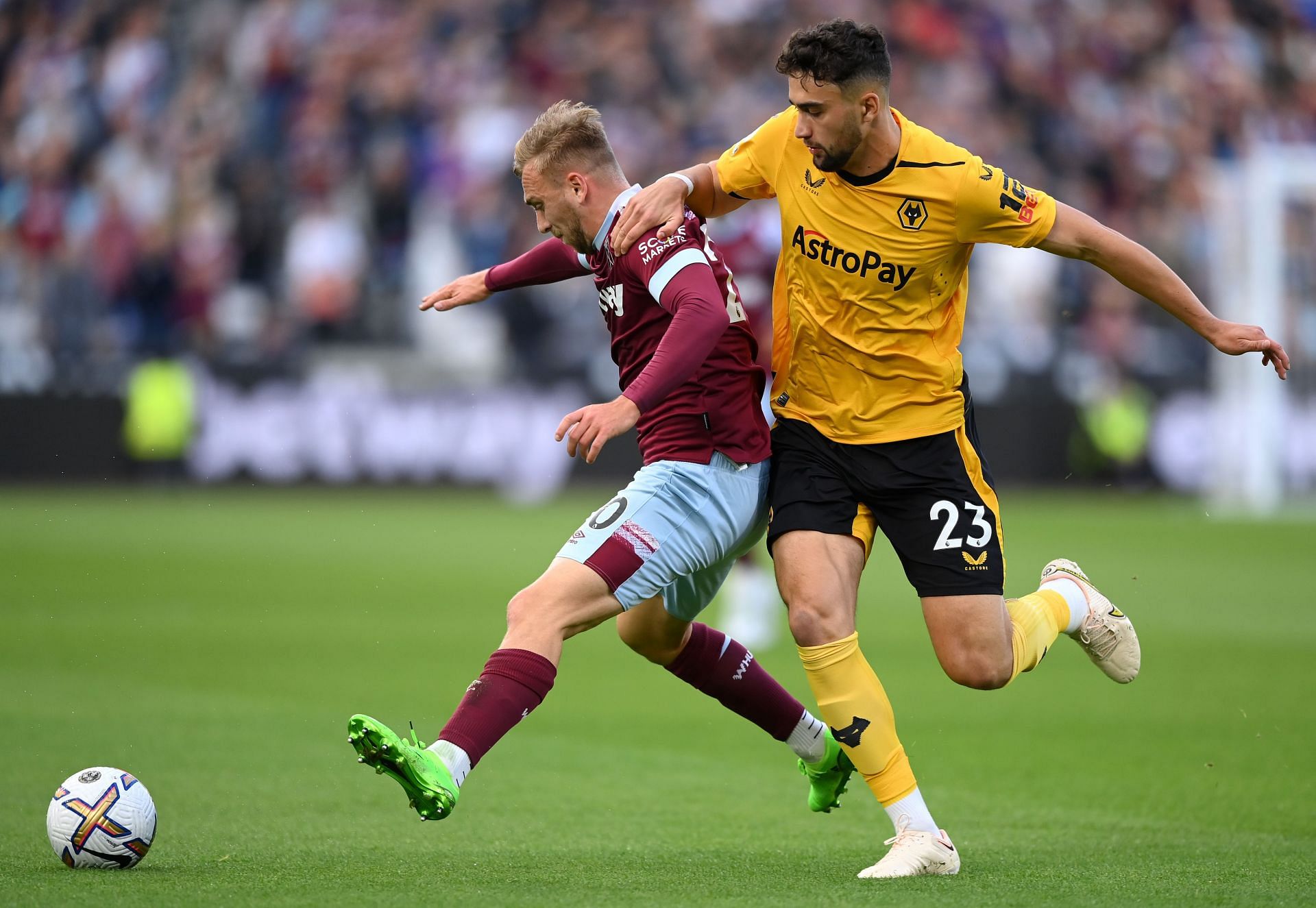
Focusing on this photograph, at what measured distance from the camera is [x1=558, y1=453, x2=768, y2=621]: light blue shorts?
193 inches

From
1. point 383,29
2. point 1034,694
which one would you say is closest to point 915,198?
point 1034,694

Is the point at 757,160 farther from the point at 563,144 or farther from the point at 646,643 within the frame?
the point at 646,643

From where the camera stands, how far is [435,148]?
65.0ft

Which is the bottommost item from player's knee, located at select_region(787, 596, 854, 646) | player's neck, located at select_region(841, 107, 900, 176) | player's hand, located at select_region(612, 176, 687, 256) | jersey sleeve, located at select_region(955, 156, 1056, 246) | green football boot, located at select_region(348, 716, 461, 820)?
green football boot, located at select_region(348, 716, 461, 820)

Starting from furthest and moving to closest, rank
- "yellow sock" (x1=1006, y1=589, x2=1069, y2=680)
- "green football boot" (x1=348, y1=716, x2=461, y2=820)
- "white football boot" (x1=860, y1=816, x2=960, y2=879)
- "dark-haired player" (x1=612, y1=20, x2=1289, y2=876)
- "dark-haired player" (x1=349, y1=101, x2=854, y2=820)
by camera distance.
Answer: "yellow sock" (x1=1006, y1=589, x2=1069, y2=680) < "dark-haired player" (x1=612, y1=20, x2=1289, y2=876) < "white football boot" (x1=860, y1=816, x2=960, y2=879) < "dark-haired player" (x1=349, y1=101, x2=854, y2=820) < "green football boot" (x1=348, y1=716, x2=461, y2=820)

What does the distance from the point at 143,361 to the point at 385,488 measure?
284cm

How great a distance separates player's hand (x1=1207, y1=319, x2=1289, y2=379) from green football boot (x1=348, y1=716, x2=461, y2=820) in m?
2.52

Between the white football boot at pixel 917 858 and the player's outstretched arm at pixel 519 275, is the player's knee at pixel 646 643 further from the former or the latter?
the player's outstretched arm at pixel 519 275

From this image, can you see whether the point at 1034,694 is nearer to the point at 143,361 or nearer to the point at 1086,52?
the point at 143,361

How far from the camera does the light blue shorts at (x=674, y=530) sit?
Answer: 489 cm

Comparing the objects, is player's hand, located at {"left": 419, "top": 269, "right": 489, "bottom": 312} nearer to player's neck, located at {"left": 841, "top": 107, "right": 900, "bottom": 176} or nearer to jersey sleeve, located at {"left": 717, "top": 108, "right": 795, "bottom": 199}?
jersey sleeve, located at {"left": 717, "top": 108, "right": 795, "bottom": 199}

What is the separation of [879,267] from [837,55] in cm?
65

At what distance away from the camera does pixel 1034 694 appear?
8820 millimetres

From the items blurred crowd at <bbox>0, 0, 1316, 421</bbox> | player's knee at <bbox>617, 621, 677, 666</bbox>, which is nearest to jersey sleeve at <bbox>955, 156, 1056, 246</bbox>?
player's knee at <bbox>617, 621, 677, 666</bbox>
